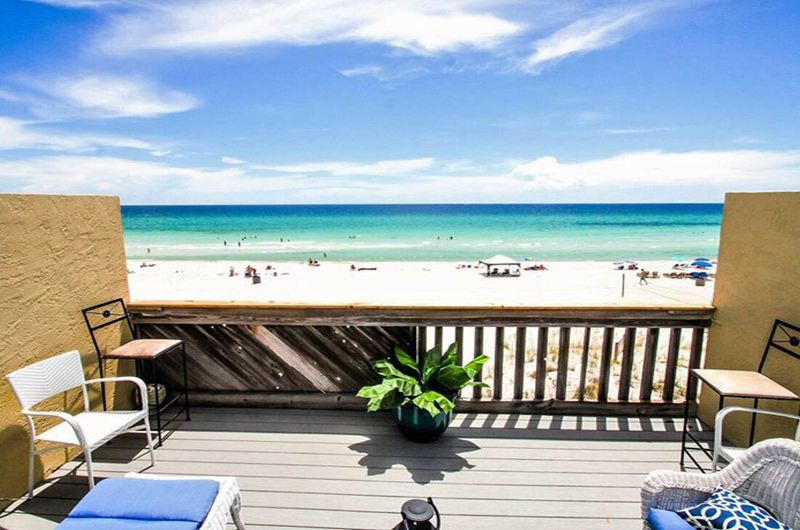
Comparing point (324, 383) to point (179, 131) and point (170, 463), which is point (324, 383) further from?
point (179, 131)

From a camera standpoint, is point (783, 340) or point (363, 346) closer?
point (783, 340)

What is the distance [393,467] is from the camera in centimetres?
246

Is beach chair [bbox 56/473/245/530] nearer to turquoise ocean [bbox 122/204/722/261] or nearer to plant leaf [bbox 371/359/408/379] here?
plant leaf [bbox 371/359/408/379]

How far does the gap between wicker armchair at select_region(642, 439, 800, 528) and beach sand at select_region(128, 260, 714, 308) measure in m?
8.25

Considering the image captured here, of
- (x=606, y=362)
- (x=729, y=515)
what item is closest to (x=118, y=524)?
(x=729, y=515)

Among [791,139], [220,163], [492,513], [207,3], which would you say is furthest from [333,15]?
[791,139]

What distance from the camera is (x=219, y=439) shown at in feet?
9.21

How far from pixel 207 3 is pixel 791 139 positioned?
56804 mm

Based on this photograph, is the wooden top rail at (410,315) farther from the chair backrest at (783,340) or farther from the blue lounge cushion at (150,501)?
the blue lounge cushion at (150,501)

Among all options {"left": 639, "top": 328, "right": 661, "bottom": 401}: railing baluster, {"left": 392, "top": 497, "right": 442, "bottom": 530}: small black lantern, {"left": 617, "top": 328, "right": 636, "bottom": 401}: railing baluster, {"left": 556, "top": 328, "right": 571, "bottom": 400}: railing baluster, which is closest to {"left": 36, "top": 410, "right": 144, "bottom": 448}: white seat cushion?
{"left": 392, "top": 497, "right": 442, "bottom": 530}: small black lantern

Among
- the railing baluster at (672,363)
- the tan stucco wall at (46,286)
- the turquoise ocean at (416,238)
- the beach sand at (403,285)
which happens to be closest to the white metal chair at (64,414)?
the tan stucco wall at (46,286)

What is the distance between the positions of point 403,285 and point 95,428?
11.7 meters

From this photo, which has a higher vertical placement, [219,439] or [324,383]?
[324,383]

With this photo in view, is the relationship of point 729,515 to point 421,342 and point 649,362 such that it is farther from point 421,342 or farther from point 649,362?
point 421,342
